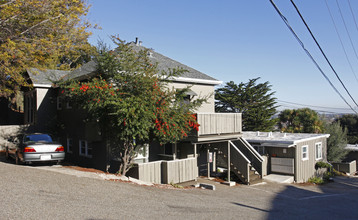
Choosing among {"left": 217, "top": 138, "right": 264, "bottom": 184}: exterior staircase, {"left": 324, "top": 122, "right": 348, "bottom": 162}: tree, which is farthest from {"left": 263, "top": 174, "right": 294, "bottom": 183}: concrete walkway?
{"left": 324, "top": 122, "right": 348, "bottom": 162}: tree

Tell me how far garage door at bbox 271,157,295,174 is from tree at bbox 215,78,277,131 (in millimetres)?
17256

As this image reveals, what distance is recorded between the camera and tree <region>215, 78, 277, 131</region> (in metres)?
38.6

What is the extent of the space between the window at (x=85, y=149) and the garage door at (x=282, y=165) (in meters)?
12.4

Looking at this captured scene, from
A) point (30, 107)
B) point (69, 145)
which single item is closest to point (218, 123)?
point (69, 145)

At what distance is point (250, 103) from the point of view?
3978cm

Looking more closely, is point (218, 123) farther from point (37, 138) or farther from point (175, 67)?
point (37, 138)

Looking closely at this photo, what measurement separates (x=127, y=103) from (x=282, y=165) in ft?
43.3

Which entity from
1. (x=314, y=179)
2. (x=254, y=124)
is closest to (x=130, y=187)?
(x=314, y=179)

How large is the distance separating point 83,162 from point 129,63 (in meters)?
6.93

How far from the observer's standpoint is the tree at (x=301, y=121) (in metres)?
39.7

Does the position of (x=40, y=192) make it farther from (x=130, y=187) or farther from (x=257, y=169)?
(x=257, y=169)

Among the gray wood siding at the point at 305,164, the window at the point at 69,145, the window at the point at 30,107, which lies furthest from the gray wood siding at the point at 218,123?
the window at the point at 30,107

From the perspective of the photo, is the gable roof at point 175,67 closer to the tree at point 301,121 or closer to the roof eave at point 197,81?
the roof eave at point 197,81

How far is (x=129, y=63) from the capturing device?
44.0 ft
